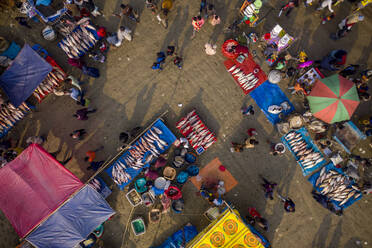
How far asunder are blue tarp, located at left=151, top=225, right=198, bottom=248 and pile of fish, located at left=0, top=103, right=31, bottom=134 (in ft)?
34.9

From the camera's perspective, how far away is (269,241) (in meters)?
12.1

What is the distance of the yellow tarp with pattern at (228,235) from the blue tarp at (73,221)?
15.6ft

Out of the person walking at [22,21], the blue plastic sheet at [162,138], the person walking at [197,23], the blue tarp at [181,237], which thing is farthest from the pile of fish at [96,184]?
the person walking at [197,23]

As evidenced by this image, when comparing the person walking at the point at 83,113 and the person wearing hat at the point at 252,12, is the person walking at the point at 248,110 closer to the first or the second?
the person wearing hat at the point at 252,12

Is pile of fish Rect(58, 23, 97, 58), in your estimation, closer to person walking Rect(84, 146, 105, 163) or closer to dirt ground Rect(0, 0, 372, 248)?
dirt ground Rect(0, 0, 372, 248)

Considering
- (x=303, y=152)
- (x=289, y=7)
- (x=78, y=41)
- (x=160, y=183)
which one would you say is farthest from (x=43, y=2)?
(x=303, y=152)

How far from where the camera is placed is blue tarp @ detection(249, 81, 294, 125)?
12062 mm

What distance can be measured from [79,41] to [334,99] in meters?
13.5

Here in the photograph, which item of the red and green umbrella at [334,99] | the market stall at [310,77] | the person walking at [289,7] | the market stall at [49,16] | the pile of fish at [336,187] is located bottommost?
the pile of fish at [336,187]

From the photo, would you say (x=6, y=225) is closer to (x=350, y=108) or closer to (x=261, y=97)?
(x=261, y=97)

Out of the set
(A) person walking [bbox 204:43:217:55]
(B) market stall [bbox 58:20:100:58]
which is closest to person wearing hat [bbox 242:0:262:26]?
(A) person walking [bbox 204:43:217:55]

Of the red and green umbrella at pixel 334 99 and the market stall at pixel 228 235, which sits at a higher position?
the red and green umbrella at pixel 334 99

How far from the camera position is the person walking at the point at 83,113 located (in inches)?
440

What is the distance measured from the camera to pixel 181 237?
11.5 metres
